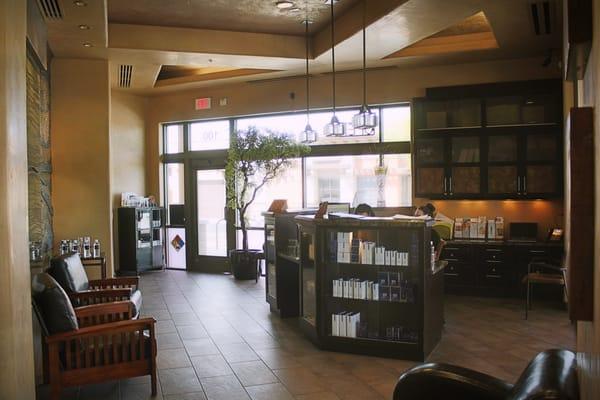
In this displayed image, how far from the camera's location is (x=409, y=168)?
28.6ft

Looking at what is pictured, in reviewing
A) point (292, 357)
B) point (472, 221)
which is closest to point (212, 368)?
point (292, 357)

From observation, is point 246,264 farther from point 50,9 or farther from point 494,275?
point 50,9

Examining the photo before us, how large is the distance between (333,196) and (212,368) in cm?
513

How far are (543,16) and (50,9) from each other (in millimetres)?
5545

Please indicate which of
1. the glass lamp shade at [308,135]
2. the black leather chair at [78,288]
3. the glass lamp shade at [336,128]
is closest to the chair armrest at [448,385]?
the black leather chair at [78,288]

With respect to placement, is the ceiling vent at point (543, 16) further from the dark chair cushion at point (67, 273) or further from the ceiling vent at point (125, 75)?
the ceiling vent at point (125, 75)

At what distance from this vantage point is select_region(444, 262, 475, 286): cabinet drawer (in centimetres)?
773

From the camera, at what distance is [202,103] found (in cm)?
1045

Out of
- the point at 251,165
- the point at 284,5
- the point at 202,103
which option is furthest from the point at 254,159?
the point at 284,5

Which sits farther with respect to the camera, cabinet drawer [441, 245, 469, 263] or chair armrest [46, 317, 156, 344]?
cabinet drawer [441, 245, 469, 263]

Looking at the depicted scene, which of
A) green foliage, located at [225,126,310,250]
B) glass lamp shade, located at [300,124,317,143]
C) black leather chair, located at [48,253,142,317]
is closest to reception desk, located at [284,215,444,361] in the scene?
glass lamp shade, located at [300,124,317,143]

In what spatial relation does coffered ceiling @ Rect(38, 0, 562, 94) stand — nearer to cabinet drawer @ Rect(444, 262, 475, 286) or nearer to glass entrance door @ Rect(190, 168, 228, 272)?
glass entrance door @ Rect(190, 168, 228, 272)

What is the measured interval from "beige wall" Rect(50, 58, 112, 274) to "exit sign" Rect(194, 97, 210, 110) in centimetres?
262

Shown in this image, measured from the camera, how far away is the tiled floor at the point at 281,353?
14.0ft
